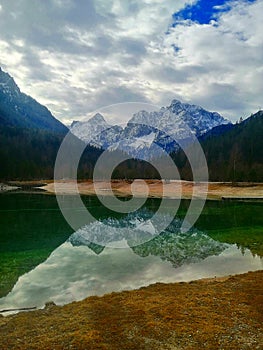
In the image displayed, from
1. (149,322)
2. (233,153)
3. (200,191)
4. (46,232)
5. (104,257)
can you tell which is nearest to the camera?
(149,322)

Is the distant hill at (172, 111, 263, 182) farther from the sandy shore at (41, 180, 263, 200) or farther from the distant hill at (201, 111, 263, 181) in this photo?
the sandy shore at (41, 180, 263, 200)

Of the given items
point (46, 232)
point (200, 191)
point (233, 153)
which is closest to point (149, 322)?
point (46, 232)

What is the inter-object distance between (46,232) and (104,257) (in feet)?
37.1

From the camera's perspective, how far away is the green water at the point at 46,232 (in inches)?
868

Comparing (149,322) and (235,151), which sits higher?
(235,151)

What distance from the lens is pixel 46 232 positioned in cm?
A: 3322

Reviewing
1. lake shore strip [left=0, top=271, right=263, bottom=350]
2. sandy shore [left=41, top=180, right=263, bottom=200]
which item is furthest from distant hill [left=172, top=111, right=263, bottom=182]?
lake shore strip [left=0, top=271, right=263, bottom=350]

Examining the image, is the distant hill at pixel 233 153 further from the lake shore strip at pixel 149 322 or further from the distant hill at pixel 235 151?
the lake shore strip at pixel 149 322

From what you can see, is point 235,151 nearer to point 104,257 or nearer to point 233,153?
point 233,153

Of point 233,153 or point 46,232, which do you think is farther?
point 233,153

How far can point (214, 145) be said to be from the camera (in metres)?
167

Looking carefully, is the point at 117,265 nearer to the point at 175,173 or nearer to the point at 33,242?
the point at 33,242

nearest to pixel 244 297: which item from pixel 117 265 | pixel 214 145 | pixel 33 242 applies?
pixel 117 265

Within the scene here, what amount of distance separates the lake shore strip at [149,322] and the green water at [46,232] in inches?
199
